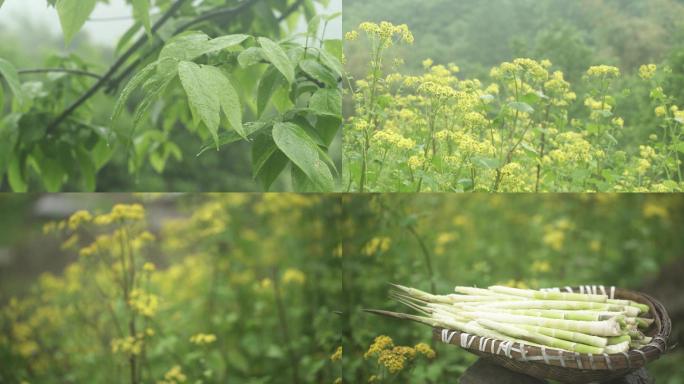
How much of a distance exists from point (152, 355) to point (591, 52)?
5.40ft

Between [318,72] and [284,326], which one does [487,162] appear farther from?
[284,326]

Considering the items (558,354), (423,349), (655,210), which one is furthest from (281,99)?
(655,210)

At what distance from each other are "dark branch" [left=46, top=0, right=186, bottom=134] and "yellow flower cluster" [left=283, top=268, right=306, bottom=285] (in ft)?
2.72

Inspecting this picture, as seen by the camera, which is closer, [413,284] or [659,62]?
[659,62]

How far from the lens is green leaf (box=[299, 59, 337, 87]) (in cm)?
202

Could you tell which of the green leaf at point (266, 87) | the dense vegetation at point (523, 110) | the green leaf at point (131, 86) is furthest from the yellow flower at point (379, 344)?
the green leaf at point (131, 86)

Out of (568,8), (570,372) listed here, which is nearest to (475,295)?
(570,372)

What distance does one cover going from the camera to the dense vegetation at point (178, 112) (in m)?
1.92

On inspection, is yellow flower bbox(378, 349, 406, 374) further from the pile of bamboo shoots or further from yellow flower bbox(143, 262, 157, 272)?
yellow flower bbox(143, 262, 157, 272)

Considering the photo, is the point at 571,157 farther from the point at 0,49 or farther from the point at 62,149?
the point at 0,49

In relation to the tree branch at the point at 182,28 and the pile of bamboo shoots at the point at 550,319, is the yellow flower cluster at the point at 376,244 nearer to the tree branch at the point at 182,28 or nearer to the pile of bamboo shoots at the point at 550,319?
the pile of bamboo shoots at the point at 550,319

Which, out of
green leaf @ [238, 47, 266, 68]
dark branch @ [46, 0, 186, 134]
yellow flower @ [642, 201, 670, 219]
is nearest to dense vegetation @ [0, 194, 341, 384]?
dark branch @ [46, 0, 186, 134]

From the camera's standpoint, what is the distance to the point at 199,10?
7.54ft

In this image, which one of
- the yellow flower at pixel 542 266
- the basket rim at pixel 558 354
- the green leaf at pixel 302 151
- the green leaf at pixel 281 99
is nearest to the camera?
the basket rim at pixel 558 354
